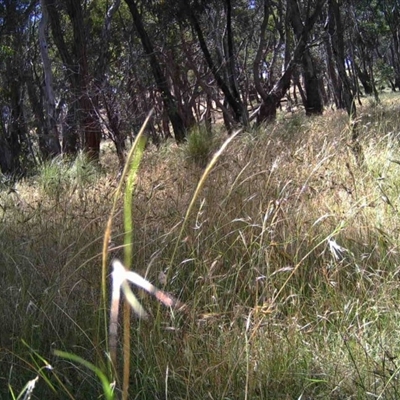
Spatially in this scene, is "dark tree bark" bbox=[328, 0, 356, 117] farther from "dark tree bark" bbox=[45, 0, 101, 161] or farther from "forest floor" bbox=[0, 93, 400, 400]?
"dark tree bark" bbox=[45, 0, 101, 161]

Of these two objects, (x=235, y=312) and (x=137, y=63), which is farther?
(x=137, y=63)

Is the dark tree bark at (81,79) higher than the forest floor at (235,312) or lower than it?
higher

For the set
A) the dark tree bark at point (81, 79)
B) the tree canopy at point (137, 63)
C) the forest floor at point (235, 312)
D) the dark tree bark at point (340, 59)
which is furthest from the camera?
the tree canopy at point (137, 63)

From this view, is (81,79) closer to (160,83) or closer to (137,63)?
(160,83)

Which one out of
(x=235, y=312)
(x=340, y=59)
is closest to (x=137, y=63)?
(x=340, y=59)

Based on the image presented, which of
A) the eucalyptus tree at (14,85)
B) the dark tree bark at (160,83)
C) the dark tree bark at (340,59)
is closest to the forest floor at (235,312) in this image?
A: the dark tree bark at (340,59)

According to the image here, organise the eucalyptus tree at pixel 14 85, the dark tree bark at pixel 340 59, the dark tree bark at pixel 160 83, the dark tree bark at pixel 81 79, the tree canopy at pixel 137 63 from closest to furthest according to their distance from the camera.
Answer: the dark tree bark at pixel 340 59
the dark tree bark at pixel 81 79
the tree canopy at pixel 137 63
the dark tree bark at pixel 160 83
the eucalyptus tree at pixel 14 85

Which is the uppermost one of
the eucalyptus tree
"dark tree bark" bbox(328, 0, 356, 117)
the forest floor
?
the eucalyptus tree

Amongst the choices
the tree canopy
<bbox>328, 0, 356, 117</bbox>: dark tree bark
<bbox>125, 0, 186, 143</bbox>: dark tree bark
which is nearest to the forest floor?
<bbox>328, 0, 356, 117</bbox>: dark tree bark

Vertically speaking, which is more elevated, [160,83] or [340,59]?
[160,83]

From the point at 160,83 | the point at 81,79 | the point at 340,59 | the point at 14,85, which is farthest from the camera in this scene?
the point at 14,85

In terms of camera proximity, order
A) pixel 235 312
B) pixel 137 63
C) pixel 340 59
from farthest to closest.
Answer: pixel 137 63 → pixel 340 59 → pixel 235 312

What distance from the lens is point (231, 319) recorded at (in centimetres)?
205

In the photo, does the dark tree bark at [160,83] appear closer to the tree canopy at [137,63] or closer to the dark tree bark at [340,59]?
the tree canopy at [137,63]
